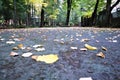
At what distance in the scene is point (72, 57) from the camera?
2.78 metres

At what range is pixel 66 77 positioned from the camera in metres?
1.96

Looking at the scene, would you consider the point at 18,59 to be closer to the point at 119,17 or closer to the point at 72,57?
the point at 72,57

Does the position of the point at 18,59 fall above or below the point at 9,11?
below

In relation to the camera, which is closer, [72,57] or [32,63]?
[32,63]

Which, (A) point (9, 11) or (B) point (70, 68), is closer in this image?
(B) point (70, 68)

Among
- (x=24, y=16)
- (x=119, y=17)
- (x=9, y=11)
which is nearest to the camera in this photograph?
(x=119, y=17)

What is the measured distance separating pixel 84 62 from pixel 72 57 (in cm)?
30

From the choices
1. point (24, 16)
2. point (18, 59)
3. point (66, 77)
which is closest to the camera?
point (66, 77)

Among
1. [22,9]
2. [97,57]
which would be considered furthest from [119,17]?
[97,57]

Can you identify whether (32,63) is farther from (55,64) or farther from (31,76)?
(31,76)

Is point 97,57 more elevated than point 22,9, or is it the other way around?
point 22,9

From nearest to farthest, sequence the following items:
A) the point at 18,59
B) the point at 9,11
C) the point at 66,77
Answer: the point at 66,77 → the point at 18,59 → the point at 9,11

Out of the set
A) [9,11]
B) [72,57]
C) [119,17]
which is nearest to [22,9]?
[9,11]

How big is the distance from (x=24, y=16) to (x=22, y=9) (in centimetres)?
375
